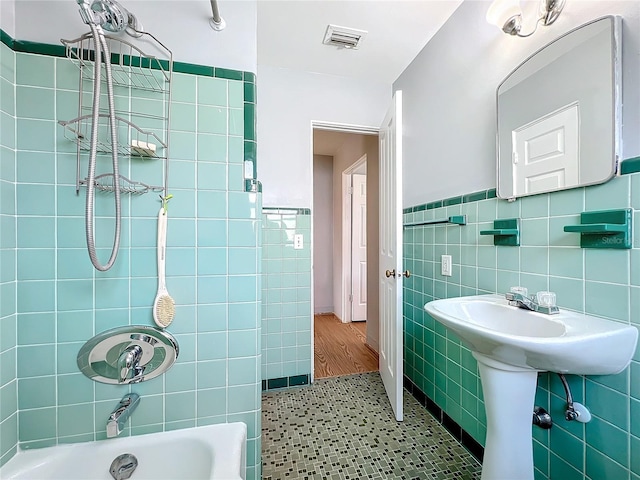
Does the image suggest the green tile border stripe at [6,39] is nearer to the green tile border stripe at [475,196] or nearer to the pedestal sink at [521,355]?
the pedestal sink at [521,355]

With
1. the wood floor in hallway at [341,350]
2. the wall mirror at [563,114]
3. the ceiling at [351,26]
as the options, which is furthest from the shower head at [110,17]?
the wood floor in hallway at [341,350]

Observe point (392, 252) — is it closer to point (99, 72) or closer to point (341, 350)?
point (341, 350)

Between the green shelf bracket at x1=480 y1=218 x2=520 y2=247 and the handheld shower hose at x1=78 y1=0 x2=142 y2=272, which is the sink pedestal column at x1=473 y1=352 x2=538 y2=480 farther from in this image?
the handheld shower hose at x1=78 y1=0 x2=142 y2=272

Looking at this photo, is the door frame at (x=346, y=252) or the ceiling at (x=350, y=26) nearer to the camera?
the ceiling at (x=350, y=26)

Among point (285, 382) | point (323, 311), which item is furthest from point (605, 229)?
point (323, 311)

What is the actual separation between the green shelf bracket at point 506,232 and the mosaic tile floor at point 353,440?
110 centimetres

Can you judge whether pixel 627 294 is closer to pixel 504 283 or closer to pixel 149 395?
pixel 504 283

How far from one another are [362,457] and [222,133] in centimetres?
167

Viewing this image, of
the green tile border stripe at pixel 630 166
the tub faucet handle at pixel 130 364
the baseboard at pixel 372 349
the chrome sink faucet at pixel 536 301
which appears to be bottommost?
the baseboard at pixel 372 349

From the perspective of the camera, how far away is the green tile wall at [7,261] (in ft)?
2.95

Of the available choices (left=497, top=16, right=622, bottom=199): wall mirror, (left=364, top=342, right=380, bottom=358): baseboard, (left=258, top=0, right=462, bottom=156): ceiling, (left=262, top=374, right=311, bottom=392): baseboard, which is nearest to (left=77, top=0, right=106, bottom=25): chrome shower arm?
(left=258, top=0, right=462, bottom=156): ceiling

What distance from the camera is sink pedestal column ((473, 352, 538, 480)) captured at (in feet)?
2.95

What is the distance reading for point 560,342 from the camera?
2.29 ft

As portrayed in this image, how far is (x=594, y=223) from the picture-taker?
2.88ft
